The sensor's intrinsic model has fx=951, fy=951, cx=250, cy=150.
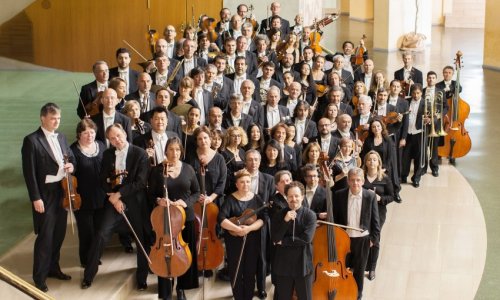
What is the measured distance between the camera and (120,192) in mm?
6539

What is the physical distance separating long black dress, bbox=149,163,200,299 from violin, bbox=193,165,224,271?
0.18ft

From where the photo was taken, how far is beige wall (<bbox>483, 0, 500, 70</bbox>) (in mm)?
17578

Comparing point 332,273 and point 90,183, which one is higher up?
point 90,183

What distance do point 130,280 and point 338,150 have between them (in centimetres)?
213

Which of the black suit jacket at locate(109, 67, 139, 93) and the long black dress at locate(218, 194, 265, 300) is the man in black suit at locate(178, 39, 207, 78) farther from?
the long black dress at locate(218, 194, 265, 300)

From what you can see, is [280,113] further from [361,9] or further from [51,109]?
[361,9]

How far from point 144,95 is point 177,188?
1700 mm

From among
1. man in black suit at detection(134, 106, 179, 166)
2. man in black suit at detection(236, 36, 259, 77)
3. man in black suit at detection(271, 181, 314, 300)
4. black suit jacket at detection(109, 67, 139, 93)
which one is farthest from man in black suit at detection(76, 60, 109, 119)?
man in black suit at detection(236, 36, 259, 77)

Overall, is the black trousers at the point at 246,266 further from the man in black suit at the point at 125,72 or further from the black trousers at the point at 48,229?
the man in black suit at the point at 125,72

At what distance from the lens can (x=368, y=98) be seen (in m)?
9.04

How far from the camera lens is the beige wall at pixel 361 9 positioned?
2755 centimetres

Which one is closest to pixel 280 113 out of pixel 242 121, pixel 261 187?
pixel 242 121

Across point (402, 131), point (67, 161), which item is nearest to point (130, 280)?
point (67, 161)

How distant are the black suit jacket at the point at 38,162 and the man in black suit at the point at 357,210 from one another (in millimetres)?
1983
